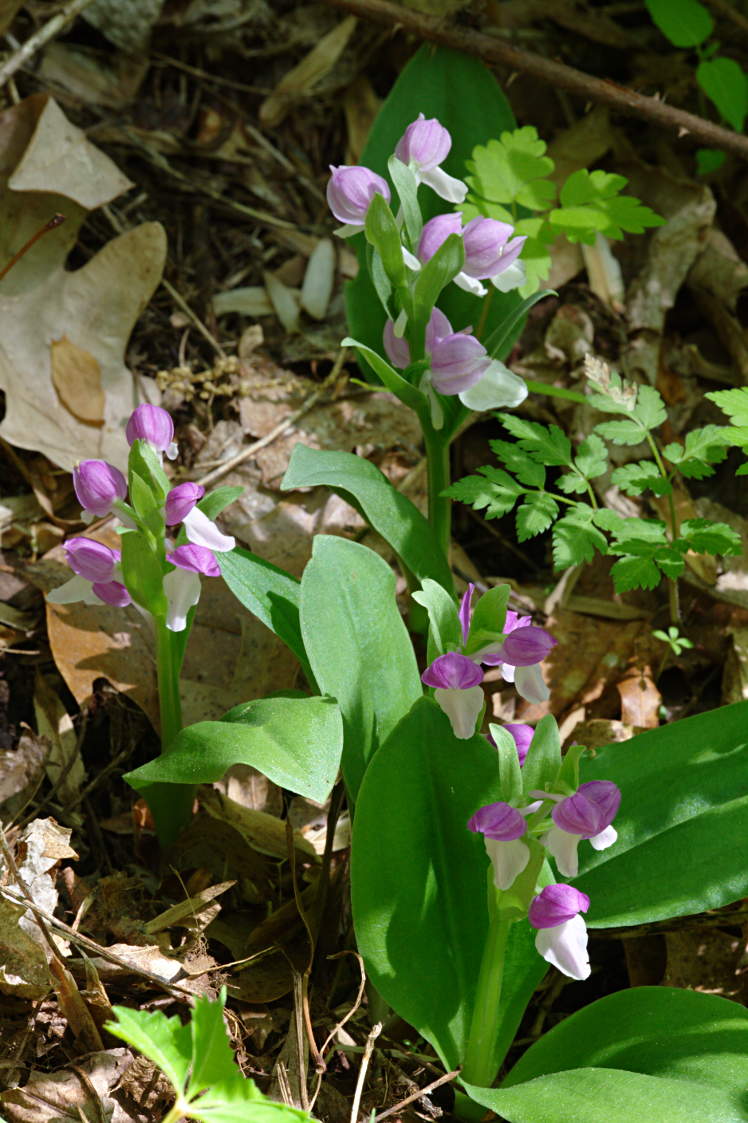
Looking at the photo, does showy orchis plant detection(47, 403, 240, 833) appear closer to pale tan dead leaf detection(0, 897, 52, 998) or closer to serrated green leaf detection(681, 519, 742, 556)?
pale tan dead leaf detection(0, 897, 52, 998)

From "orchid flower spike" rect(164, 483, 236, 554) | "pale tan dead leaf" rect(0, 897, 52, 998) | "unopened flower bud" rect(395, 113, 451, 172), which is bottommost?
"pale tan dead leaf" rect(0, 897, 52, 998)

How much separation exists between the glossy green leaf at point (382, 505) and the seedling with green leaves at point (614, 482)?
0.10 metres

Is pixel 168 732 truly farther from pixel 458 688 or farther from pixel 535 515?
pixel 535 515

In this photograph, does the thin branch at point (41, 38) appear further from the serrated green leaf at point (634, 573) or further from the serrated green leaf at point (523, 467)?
the serrated green leaf at point (634, 573)

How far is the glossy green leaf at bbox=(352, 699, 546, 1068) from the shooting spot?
59.2 inches

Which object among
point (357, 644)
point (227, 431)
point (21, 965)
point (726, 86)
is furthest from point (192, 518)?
point (726, 86)

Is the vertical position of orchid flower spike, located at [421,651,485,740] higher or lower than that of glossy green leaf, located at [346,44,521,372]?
lower

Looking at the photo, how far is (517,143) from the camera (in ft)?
7.07

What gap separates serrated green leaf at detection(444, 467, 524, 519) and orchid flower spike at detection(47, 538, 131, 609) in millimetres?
627

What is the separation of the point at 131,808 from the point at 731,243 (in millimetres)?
2191

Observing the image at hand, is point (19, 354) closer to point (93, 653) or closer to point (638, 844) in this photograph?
point (93, 653)

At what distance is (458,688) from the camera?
149cm

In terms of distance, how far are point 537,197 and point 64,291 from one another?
3.72 feet

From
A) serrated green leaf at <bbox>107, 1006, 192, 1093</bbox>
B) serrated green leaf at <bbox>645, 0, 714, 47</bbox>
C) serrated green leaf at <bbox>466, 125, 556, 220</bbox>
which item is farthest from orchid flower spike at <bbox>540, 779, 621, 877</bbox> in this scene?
serrated green leaf at <bbox>645, 0, 714, 47</bbox>
